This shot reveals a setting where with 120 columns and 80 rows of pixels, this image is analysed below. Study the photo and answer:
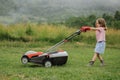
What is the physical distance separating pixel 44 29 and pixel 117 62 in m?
5.75

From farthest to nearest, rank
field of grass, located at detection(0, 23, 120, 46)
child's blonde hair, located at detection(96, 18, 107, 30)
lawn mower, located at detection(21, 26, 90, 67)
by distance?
field of grass, located at detection(0, 23, 120, 46), child's blonde hair, located at detection(96, 18, 107, 30), lawn mower, located at detection(21, 26, 90, 67)

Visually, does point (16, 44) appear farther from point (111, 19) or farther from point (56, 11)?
point (56, 11)

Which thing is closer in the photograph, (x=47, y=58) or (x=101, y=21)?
(x=47, y=58)

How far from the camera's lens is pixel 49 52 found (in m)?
7.50

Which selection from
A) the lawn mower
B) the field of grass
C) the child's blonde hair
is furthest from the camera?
the field of grass

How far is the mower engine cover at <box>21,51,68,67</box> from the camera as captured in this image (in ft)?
23.9

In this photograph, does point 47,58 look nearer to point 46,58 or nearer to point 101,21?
point 46,58

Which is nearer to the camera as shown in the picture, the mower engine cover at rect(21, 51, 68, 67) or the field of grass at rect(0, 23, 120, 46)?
the mower engine cover at rect(21, 51, 68, 67)

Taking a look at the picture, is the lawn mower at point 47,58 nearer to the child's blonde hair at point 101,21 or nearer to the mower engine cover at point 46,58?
the mower engine cover at point 46,58

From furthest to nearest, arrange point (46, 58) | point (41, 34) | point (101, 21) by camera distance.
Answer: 1. point (41, 34)
2. point (101, 21)
3. point (46, 58)

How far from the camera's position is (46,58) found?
24.0ft

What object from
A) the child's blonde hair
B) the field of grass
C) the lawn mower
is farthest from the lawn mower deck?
the field of grass

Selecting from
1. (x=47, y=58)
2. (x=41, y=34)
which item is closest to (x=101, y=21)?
(x=47, y=58)

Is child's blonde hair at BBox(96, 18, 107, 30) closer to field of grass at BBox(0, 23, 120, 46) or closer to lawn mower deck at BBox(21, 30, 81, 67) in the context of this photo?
lawn mower deck at BBox(21, 30, 81, 67)
